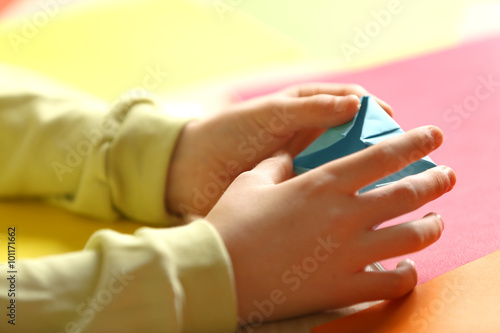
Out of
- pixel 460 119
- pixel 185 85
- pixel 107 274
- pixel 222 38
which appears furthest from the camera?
pixel 222 38

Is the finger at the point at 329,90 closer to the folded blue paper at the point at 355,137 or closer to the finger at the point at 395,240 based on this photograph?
the folded blue paper at the point at 355,137

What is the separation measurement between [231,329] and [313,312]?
0.07 meters

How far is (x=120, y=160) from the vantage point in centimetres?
69

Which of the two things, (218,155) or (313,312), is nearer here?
(313,312)

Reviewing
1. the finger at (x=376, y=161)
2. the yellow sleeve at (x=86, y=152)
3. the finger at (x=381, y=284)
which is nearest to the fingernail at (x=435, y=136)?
the finger at (x=376, y=161)

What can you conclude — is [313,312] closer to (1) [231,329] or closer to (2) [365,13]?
(1) [231,329]

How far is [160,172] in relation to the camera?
676 millimetres

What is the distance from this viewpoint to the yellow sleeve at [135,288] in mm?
438

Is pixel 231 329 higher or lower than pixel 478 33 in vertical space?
lower

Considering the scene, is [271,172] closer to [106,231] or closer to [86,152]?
[106,231]

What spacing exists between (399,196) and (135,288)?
0.22 metres

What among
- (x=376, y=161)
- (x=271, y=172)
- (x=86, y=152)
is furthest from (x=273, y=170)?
(x=86, y=152)

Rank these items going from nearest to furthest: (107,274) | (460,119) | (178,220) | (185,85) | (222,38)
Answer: (107,274)
(178,220)
(460,119)
(185,85)
(222,38)

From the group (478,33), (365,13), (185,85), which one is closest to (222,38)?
(185,85)
